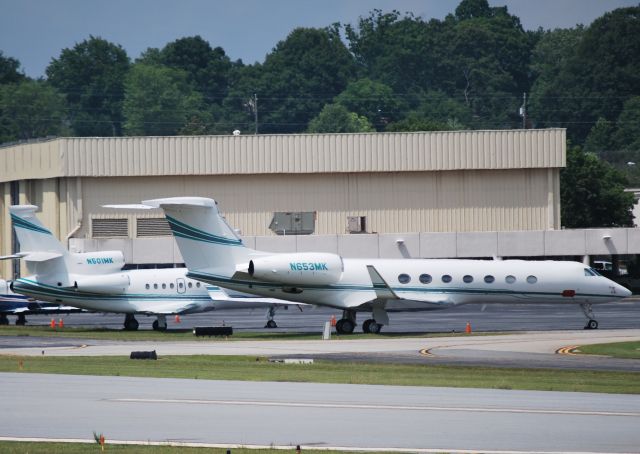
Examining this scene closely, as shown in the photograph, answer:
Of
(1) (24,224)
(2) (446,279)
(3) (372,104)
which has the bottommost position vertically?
(2) (446,279)

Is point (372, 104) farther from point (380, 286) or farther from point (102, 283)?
point (380, 286)

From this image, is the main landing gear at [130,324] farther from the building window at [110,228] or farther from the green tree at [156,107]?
the green tree at [156,107]

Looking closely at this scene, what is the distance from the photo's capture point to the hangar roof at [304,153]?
76875 mm

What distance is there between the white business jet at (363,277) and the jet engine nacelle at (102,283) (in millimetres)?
7715

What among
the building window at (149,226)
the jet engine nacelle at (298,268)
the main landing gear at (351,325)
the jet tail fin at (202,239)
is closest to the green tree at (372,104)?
the building window at (149,226)

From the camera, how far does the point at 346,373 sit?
3177cm

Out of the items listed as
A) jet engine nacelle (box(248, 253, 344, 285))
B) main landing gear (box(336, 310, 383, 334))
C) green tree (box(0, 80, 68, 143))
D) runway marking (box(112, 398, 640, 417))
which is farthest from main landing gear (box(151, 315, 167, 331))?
green tree (box(0, 80, 68, 143))

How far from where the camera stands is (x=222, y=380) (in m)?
29.7

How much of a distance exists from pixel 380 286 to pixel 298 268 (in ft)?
11.1

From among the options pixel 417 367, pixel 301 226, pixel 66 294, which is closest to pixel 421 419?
pixel 417 367

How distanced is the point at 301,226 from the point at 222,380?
159 feet

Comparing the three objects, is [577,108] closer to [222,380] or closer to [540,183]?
[540,183]

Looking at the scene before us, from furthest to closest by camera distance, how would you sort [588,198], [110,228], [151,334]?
1. [588,198]
2. [110,228]
3. [151,334]

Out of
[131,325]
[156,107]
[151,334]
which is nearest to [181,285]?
[131,325]
